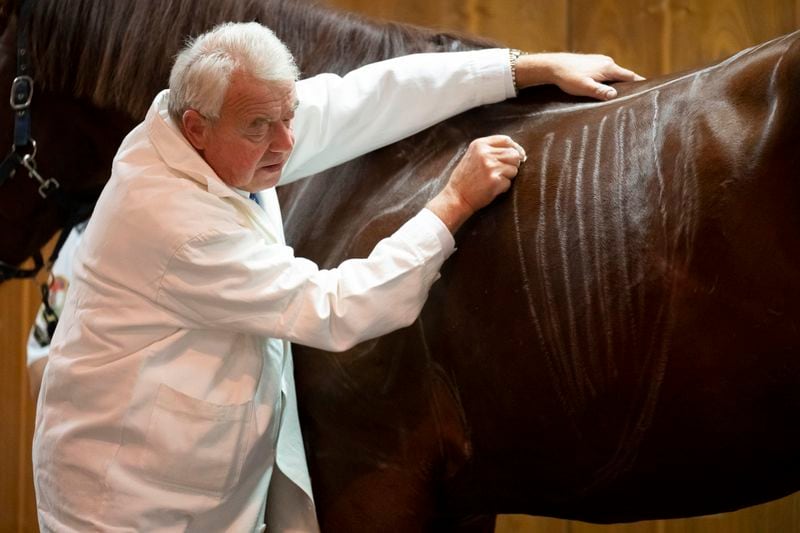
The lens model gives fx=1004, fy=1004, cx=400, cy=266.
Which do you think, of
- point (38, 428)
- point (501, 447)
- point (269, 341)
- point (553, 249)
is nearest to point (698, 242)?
point (553, 249)

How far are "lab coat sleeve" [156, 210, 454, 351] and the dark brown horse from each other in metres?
0.09

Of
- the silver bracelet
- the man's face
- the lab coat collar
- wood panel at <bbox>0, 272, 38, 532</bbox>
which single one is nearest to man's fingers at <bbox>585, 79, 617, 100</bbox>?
the silver bracelet

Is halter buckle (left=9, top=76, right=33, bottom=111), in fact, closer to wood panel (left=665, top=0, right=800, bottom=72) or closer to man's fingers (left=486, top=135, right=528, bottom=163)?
man's fingers (left=486, top=135, right=528, bottom=163)

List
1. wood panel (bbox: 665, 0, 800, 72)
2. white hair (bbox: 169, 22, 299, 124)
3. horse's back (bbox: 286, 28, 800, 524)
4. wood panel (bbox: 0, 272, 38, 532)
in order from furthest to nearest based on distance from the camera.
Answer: wood panel (bbox: 0, 272, 38, 532) < wood panel (bbox: 665, 0, 800, 72) < white hair (bbox: 169, 22, 299, 124) < horse's back (bbox: 286, 28, 800, 524)

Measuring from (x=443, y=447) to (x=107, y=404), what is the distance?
463mm

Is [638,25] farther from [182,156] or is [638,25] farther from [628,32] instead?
[182,156]

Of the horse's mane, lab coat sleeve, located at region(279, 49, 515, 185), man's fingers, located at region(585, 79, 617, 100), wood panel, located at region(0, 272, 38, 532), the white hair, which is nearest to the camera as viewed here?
the white hair

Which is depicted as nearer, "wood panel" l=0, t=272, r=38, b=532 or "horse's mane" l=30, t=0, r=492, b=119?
"horse's mane" l=30, t=0, r=492, b=119

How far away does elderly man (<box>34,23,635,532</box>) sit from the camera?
1.30m

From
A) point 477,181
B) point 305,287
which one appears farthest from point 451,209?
point 305,287

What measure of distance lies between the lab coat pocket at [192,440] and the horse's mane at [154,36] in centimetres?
60

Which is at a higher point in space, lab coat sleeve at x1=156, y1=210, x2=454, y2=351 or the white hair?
the white hair

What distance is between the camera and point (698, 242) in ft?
3.83

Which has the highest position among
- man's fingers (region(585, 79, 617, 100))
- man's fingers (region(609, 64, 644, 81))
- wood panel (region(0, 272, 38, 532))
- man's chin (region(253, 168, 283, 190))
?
man's fingers (region(609, 64, 644, 81))
